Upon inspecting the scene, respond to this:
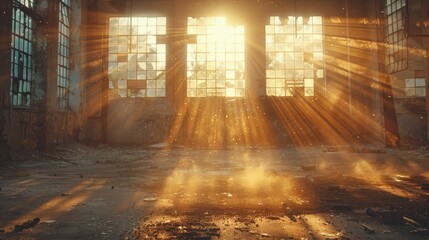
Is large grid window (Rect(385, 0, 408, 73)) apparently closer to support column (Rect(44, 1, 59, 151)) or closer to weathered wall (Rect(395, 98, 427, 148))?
weathered wall (Rect(395, 98, 427, 148))

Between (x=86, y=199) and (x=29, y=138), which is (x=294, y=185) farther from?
(x=29, y=138)

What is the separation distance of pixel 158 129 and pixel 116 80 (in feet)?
10.6

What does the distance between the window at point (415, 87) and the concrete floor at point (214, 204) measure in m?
9.91

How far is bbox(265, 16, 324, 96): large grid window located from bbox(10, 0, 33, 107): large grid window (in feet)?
33.5

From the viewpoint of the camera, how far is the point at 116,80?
1605 cm

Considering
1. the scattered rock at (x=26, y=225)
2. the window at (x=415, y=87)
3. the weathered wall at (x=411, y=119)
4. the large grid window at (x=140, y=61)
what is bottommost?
the scattered rock at (x=26, y=225)

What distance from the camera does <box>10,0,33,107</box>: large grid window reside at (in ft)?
31.2

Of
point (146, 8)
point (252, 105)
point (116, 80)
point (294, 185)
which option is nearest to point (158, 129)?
point (116, 80)

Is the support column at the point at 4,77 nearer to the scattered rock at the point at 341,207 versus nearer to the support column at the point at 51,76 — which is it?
the support column at the point at 51,76

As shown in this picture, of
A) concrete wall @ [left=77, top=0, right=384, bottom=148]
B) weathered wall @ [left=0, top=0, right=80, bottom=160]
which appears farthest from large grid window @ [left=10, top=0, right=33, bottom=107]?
concrete wall @ [left=77, top=0, right=384, bottom=148]

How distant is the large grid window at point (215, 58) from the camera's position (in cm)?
1622

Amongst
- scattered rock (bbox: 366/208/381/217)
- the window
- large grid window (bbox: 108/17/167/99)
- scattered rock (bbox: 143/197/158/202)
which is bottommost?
scattered rock (bbox: 143/197/158/202)

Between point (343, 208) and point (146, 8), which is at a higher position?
point (146, 8)

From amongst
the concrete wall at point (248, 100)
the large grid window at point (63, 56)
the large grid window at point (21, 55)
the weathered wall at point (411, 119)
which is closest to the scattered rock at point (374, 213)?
the large grid window at point (21, 55)
